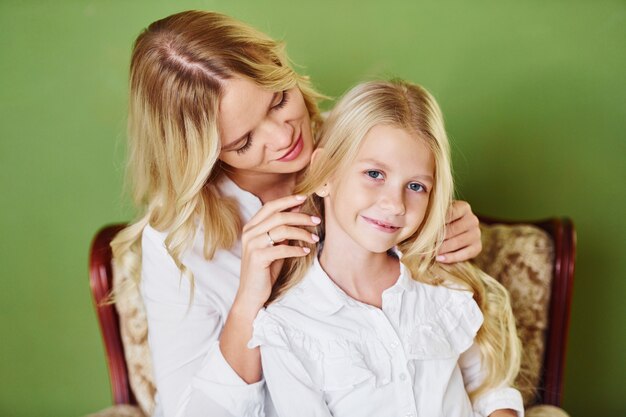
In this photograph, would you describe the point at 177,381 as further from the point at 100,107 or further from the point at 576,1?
the point at 576,1

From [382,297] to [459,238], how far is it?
0.79 ft

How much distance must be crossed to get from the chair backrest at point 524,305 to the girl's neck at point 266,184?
495 mm

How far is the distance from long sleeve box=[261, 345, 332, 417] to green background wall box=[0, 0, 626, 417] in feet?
3.10

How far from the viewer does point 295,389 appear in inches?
53.2

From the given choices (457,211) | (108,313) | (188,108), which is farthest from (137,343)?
(457,211)

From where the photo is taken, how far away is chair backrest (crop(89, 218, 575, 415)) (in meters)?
1.79

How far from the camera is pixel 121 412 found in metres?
1.79

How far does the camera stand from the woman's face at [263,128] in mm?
1396

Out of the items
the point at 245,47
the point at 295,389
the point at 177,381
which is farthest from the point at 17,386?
the point at 245,47

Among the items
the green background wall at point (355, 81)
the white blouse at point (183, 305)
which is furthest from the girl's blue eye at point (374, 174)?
the green background wall at point (355, 81)

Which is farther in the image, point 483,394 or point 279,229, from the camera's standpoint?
point 483,394

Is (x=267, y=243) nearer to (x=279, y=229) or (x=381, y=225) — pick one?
(x=279, y=229)

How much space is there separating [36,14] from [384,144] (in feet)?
4.32

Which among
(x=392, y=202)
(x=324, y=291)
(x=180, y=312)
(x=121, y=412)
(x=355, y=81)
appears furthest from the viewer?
(x=355, y=81)
